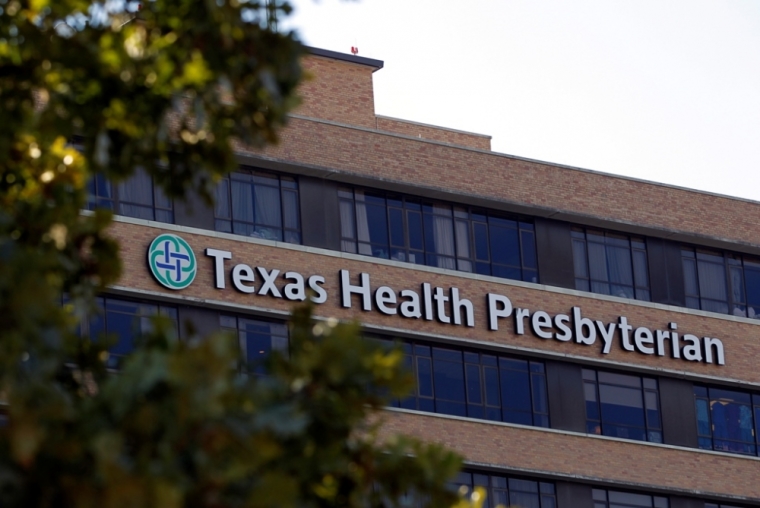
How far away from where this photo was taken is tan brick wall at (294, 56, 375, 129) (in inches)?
1513

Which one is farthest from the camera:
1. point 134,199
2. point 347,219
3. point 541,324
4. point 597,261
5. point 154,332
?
point 597,261

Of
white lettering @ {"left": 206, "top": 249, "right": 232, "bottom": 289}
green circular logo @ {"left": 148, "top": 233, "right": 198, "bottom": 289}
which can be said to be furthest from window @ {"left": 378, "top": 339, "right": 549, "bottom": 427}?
green circular logo @ {"left": 148, "top": 233, "right": 198, "bottom": 289}

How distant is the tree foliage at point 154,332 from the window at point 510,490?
962 inches

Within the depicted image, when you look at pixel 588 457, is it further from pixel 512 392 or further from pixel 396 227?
pixel 396 227

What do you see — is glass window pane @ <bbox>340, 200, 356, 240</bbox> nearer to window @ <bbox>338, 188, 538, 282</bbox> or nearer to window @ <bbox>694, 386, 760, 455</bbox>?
window @ <bbox>338, 188, 538, 282</bbox>

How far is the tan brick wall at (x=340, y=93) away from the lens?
38.4 m

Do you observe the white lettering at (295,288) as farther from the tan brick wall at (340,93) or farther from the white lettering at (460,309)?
the tan brick wall at (340,93)

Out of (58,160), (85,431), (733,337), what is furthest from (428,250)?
(85,431)

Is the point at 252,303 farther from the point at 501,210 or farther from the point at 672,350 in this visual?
the point at 672,350

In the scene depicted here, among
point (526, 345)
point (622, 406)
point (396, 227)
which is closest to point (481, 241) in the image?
point (396, 227)

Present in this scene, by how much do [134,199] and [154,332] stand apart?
932 inches

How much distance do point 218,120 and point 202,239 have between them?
22879mm

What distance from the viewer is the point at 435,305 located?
3738 cm

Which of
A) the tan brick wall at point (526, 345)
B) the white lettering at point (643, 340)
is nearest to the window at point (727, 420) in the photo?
the tan brick wall at point (526, 345)
